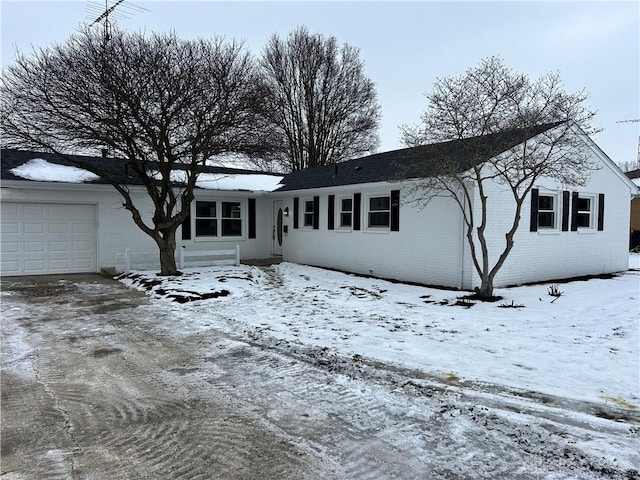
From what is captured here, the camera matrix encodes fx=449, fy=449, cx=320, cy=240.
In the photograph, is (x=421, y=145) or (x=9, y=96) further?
(x=9, y=96)

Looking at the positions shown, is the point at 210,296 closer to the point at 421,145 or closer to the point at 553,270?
the point at 421,145

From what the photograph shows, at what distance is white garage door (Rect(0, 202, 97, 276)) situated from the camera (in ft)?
40.8

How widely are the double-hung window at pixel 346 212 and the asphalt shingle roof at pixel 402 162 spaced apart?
2.26 feet

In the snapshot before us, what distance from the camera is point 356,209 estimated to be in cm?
1338

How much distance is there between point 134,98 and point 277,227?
8122 millimetres

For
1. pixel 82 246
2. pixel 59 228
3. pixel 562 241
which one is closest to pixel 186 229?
pixel 82 246

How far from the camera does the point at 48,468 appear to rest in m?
2.94

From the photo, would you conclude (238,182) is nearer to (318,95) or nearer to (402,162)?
(402,162)

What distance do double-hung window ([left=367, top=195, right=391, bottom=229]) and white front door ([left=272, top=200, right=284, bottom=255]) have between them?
493cm

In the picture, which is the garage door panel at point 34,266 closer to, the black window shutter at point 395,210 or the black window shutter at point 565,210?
the black window shutter at point 395,210

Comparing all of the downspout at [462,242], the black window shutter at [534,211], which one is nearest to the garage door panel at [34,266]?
the downspout at [462,242]

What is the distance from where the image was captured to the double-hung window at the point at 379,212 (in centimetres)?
1256

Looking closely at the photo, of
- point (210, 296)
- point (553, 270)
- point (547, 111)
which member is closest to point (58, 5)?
point (210, 296)

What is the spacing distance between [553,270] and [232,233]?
10.5 m
